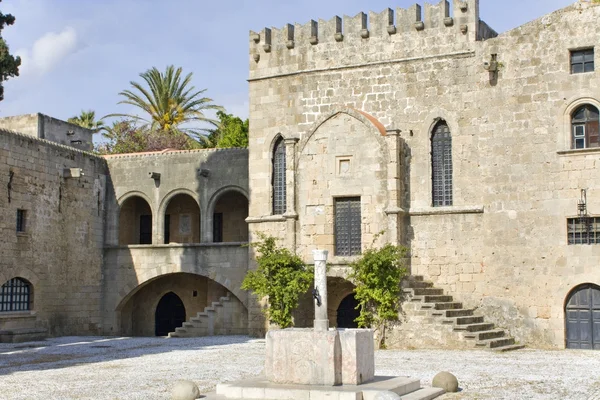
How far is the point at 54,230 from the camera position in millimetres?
26750

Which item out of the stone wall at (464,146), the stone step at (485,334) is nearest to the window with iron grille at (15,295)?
the stone wall at (464,146)

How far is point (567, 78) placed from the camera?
71.5 ft

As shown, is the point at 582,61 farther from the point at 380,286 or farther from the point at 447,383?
the point at 447,383

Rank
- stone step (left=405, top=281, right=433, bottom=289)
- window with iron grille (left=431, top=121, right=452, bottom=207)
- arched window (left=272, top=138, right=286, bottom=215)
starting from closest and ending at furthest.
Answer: stone step (left=405, top=281, right=433, bottom=289)
window with iron grille (left=431, top=121, right=452, bottom=207)
arched window (left=272, top=138, right=286, bottom=215)

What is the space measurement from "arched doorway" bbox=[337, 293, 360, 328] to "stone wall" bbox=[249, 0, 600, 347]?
2.38m

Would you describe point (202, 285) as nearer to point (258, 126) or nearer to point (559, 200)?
point (258, 126)

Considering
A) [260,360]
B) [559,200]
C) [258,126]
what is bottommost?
[260,360]

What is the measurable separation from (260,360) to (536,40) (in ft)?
34.3

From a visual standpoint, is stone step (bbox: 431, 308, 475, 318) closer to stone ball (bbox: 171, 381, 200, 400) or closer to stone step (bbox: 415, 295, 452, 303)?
stone step (bbox: 415, 295, 452, 303)

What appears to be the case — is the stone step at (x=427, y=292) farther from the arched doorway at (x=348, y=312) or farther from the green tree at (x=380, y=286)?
the arched doorway at (x=348, y=312)

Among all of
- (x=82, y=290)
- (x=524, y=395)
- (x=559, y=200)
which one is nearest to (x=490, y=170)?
(x=559, y=200)

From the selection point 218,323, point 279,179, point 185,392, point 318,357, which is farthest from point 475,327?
point 185,392

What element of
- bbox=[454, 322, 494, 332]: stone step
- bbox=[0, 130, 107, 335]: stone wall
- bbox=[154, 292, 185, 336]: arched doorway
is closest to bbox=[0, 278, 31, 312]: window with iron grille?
bbox=[0, 130, 107, 335]: stone wall

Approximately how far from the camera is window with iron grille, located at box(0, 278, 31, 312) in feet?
81.9
